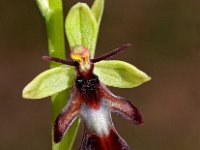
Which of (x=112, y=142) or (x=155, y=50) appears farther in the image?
(x=155, y=50)

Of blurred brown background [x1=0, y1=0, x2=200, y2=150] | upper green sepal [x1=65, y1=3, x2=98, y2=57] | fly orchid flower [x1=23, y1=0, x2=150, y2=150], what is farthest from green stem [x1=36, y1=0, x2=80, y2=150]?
blurred brown background [x1=0, y1=0, x2=200, y2=150]

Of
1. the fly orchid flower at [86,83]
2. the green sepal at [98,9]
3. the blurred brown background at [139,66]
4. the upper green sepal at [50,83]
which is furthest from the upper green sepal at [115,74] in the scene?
the blurred brown background at [139,66]

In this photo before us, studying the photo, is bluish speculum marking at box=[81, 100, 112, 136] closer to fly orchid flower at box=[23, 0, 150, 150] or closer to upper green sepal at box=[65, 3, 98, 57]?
fly orchid flower at box=[23, 0, 150, 150]

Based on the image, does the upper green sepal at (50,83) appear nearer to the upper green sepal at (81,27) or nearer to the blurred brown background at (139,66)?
the upper green sepal at (81,27)

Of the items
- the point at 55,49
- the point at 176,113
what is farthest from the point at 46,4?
the point at 176,113

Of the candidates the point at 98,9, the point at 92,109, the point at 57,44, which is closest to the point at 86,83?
the point at 92,109

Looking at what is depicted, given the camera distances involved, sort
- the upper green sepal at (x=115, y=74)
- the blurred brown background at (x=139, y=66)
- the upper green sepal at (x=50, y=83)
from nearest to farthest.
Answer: the upper green sepal at (x=50, y=83)
the upper green sepal at (x=115, y=74)
the blurred brown background at (x=139, y=66)

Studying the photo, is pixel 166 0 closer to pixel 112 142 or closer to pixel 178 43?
pixel 178 43
